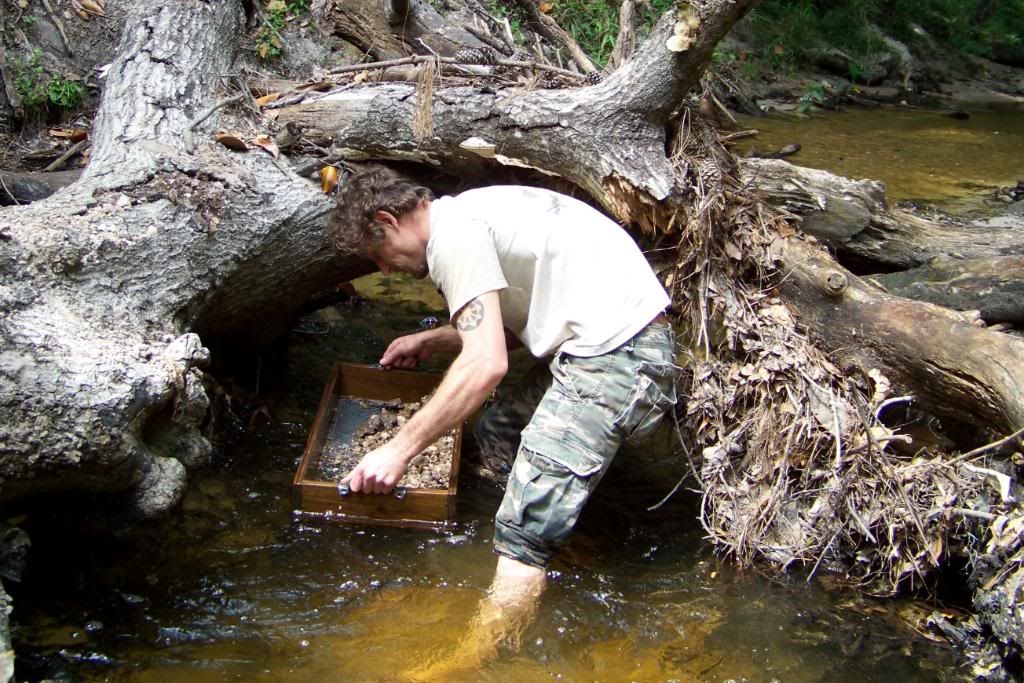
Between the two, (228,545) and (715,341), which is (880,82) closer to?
(715,341)

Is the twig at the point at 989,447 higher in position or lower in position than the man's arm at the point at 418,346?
higher

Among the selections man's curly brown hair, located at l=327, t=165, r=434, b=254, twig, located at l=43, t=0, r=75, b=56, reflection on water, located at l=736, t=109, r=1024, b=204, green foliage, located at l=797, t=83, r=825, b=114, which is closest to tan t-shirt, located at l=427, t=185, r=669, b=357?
man's curly brown hair, located at l=327, t=165, r=434, b=254

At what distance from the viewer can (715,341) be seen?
353cm

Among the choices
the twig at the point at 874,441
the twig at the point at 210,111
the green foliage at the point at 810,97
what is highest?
the green foliage at the point at 810,97

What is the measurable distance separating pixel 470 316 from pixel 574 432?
54 cm

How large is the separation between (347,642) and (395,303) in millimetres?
2822

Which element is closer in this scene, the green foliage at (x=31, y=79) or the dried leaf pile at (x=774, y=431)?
the dried leaf pile at (x=774, y=431)

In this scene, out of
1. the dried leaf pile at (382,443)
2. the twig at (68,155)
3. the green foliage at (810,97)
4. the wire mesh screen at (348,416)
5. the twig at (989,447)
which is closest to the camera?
the twig at (989,447)

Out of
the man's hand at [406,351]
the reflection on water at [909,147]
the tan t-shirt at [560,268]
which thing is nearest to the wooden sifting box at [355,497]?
the man's hand at [406,351]

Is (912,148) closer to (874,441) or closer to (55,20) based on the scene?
(874,441)

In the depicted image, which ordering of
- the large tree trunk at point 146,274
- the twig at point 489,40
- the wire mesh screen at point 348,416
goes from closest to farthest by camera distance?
1. the large tree trunk at point 146,274
2. the wire mesh screen at point 348,416
3. the twig at point 489,40

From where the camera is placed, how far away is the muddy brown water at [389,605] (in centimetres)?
252

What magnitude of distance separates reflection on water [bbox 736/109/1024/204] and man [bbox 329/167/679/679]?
4.28 metres

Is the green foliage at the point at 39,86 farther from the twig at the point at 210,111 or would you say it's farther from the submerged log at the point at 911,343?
the submerged log at the point at 911,343
